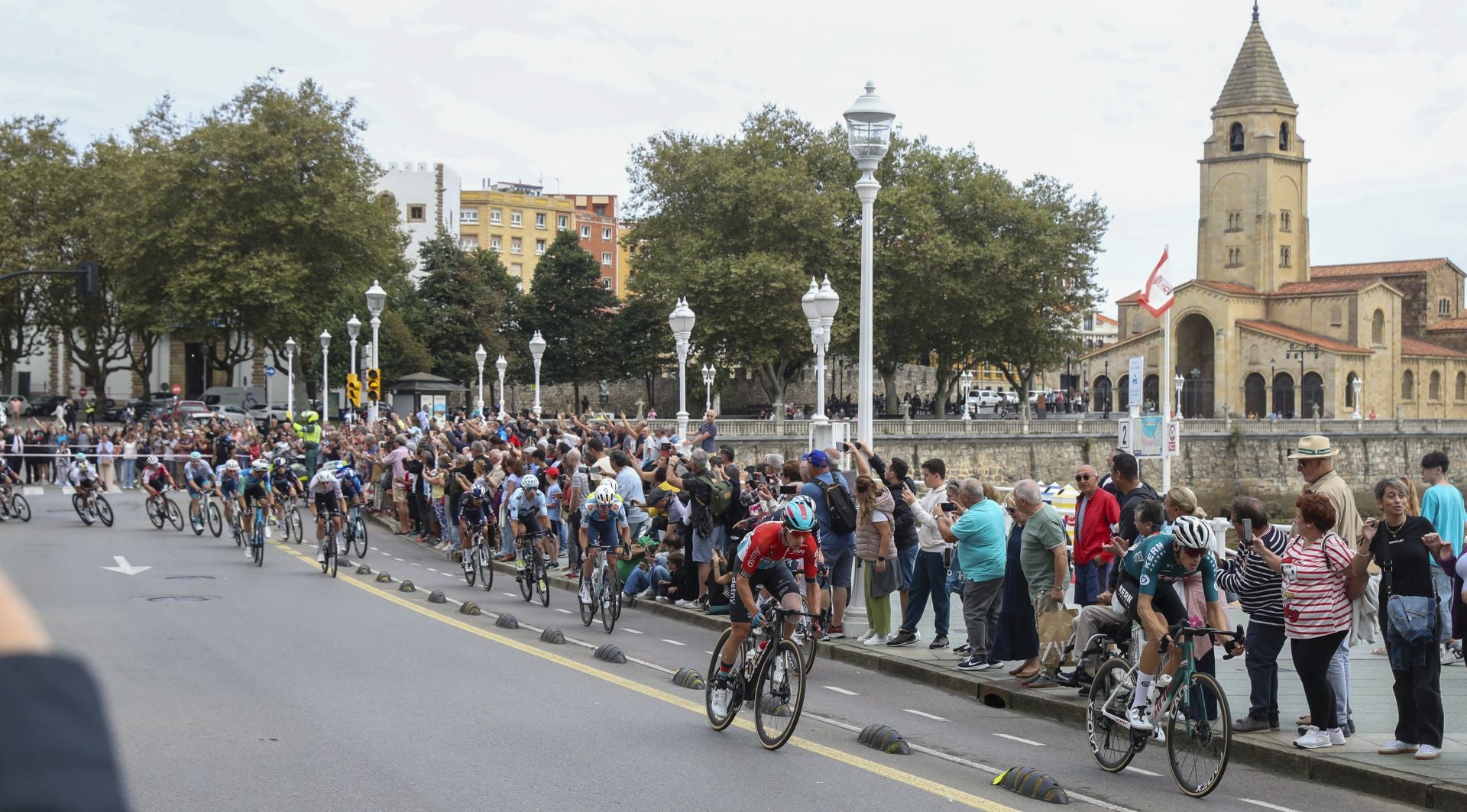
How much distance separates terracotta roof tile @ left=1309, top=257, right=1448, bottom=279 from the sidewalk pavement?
105574mm

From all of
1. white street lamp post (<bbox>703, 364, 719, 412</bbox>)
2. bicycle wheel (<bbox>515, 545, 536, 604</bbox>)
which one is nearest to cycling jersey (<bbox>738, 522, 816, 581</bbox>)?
bicycle wheel (<bbox>515, 545, 536, 604</bbox>)

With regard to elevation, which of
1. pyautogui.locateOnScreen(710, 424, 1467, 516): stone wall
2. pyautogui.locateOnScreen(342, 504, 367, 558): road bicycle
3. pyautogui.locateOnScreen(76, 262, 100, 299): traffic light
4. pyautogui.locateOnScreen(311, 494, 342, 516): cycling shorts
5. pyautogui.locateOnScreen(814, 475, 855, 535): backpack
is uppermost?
pyautogui.locateOnScreen(76, 262, 100, 299): traffic light

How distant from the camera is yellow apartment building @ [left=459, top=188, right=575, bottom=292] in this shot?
121875mm

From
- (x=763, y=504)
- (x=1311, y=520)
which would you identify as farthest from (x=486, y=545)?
(x=1311, y=520)

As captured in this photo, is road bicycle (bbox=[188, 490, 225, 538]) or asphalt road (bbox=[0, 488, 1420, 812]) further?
road bicycle (bbox=[188, 490, 225, 538])

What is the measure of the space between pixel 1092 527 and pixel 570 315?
237 feet

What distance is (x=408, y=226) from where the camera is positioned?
360ft

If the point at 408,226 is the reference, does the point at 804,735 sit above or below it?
below

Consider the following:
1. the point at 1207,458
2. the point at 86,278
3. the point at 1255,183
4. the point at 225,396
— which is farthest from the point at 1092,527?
the point at 1255,183

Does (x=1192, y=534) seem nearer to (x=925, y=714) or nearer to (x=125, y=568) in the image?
(x=925, y=714)

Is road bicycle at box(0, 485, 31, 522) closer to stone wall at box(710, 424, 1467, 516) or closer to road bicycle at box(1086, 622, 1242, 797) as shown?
road bicycle at box(1086, 622, 1242, 797)

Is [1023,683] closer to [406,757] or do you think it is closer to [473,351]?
[406,757]

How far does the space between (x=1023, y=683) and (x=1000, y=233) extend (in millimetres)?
62216

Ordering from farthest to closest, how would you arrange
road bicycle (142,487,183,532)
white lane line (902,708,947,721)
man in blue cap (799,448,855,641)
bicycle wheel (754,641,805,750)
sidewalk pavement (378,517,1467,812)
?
1. road bicycle (142,487,183,532)
2. man in blue cap (799,448,855,641)
3. white lane line (902,708,947,721)
4. bicycle wheel (754,641,805,750)
5. sidewalk pavement (378,517,1467,812)
